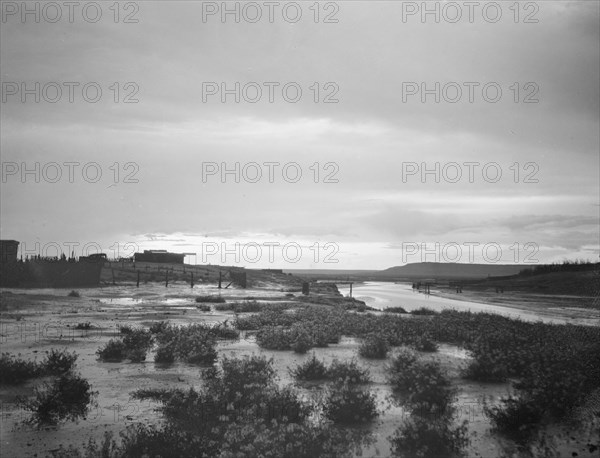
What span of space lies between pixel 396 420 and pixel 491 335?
8130mm

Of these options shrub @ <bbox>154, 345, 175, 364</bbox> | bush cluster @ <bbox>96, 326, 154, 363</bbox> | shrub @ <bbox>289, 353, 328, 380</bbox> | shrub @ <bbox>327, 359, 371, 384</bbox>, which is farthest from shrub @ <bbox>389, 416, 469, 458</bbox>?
bush cluster @ <bbox>96, 326, 154, 363</bbox>

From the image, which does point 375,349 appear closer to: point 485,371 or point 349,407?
point 485,371

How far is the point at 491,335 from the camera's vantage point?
14836mm

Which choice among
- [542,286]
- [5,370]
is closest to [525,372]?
[5,370]

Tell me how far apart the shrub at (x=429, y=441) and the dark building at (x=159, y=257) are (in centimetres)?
7669

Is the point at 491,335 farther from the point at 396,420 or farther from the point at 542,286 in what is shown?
the point at 542,286

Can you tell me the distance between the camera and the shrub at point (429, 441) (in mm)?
6340

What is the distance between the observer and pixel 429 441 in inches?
254

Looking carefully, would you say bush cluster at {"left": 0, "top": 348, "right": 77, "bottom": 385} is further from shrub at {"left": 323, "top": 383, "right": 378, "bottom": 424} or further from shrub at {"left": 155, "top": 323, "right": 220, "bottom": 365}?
shrub at {"left": 323, "top": 383, "right": 378, "bottom": 424}

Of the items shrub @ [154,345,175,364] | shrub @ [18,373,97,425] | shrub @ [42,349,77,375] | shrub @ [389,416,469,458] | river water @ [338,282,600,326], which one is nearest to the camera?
shrub @ [389,416,469,458]

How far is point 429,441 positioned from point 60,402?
5.77m

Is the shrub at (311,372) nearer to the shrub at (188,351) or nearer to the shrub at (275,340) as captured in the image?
the shrub at (188,351)

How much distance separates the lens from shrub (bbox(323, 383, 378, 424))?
7664 mm

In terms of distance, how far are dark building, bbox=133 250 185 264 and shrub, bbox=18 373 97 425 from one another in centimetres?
7357
